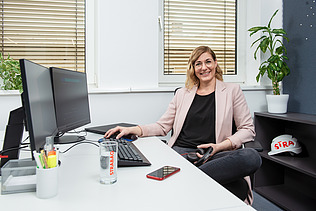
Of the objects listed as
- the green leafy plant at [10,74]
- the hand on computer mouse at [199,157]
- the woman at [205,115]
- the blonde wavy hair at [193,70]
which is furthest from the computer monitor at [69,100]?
the blonde wavy hair at [193,70]

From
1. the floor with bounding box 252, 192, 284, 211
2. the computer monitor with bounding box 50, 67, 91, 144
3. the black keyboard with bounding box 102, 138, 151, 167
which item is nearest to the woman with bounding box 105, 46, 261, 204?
the computer monitor with bounding box 50, 67, 91, 144

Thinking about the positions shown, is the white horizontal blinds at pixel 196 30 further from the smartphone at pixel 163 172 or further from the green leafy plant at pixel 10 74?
the smartphone at pixel 163 172

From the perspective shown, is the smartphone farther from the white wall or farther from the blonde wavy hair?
the white wall

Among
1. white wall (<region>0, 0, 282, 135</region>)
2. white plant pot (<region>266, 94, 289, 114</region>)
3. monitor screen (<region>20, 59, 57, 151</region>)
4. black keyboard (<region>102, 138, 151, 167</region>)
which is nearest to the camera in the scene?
monitor screen (<region>20, 59, 57, 151</region>)

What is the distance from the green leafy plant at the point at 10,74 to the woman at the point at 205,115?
3.35 ft

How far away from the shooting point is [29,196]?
802mm

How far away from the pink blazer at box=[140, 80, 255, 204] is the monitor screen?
72cm

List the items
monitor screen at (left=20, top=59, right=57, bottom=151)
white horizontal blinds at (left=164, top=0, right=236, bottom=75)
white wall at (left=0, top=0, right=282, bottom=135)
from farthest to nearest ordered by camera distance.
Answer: white horizontal blinds at (left=164, top=0, right=236, bottom=75) < white wall at (left=0, top=0, right=282, bottom=135) < monitor screen at (left=20, top=59, right=57, bottom=151)

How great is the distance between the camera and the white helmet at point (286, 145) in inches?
90.1

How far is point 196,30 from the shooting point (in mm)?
2807

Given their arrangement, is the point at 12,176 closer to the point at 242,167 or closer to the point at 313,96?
the point at 242,167

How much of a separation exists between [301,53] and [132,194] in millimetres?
2161

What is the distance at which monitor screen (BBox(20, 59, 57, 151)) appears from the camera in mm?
860

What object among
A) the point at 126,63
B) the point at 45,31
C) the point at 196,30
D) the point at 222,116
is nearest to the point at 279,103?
the point at 222,116
